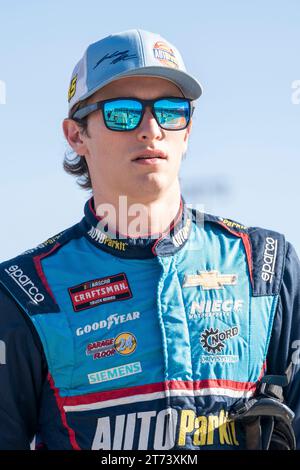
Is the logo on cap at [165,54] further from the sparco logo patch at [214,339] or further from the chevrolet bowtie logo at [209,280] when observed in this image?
the sparco logo patch at [214,339]

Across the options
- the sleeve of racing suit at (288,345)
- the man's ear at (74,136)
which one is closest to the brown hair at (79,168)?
the man's ear at (74,136)

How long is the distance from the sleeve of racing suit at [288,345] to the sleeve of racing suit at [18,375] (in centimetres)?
114

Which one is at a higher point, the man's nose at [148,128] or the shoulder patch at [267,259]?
the man's nose at [148,128]

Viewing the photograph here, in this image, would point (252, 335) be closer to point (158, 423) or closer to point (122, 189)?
point (158, 423)

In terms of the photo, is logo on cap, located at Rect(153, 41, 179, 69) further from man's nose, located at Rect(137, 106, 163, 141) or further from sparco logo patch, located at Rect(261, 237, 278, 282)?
sparco logo patch, located at Rect(261, 237, 278, 282)

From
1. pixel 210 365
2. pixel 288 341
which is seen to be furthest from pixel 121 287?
pixel 288 341

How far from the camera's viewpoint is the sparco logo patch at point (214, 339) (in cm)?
443

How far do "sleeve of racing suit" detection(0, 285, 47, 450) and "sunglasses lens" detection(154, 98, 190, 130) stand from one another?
3.86 feet

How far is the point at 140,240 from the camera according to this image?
15.1 feet

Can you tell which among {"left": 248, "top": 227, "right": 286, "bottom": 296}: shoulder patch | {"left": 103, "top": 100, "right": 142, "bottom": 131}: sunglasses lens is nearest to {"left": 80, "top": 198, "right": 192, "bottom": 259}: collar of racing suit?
{"left": 248, "top": 227, "right": 286, "bottom": 296}: shoulder patch

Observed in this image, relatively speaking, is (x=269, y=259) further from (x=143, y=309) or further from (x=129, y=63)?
(x=129, y=63)

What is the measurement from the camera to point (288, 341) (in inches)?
179

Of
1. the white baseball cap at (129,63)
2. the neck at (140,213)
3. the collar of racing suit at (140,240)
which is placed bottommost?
the collar of racing suit at (140,240)

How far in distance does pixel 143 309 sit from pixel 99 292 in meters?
0.24
